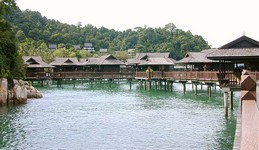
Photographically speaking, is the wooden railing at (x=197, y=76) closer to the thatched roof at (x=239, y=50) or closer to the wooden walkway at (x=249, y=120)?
the thatched roof at (x=239, y=50)

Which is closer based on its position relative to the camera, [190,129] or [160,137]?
[160,137]

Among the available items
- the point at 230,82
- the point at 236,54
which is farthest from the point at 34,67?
the point at 236,54

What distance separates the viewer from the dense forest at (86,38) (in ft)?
367

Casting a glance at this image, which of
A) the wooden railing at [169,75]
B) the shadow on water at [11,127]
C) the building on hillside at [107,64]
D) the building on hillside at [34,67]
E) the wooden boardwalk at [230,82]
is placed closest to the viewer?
the wooden boardwalk at [230,82]

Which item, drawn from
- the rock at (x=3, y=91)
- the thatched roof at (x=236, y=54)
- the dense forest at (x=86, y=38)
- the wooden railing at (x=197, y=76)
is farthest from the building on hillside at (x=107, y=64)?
the thatched roof at (x=236, y=54)

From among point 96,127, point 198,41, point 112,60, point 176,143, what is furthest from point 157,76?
point 198,41

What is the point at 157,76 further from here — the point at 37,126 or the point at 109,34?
the point at 109,34

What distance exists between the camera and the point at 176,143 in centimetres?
1844

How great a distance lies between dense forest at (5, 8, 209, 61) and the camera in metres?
112

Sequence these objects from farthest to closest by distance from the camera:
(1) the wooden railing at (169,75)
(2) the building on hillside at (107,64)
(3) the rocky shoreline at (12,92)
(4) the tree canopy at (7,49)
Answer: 1. (2) the building on hillside at (107,64)
2. (3) the rocky shoreline at (12,92)
3. (4) the tree canopy at (7,49)
4. (1) the wooden railing at (169,75)

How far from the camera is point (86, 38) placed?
168250 mm

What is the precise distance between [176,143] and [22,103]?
23.0 meters

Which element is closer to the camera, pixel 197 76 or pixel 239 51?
pixel 239 51

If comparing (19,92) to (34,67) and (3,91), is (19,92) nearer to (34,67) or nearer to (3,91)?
(3,91)
